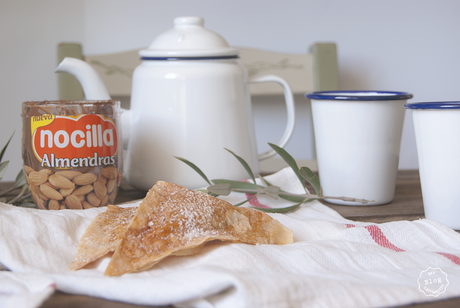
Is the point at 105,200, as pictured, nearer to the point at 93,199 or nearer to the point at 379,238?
the point at 93,199

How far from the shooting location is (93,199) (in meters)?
0.46

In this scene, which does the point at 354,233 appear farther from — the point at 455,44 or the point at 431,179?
the point at 455,44

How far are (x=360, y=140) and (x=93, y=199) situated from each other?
1.02 ft

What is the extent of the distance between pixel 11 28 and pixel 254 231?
1.01 meters

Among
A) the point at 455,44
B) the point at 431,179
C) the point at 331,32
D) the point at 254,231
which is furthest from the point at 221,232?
the point at 455,44

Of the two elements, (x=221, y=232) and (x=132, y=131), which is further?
(x=132, y=131)

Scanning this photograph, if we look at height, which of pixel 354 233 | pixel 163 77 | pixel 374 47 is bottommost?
pixel 354 233

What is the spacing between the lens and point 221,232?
342 millimetres

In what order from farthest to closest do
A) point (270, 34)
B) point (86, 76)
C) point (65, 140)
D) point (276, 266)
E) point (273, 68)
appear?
point (270, 34) < point (273, 68) < point (86, 76) < point (65, 140) < point (276, 266)

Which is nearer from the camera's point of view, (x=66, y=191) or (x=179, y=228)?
(x=179, y=228)

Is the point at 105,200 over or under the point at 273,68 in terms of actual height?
under

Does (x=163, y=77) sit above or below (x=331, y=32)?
below

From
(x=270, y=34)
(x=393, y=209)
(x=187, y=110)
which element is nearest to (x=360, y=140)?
(x=393, y=209)

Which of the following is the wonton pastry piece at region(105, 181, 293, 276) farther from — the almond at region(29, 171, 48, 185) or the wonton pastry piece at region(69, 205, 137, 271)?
the almond at region(29, 171, 48, 185)
